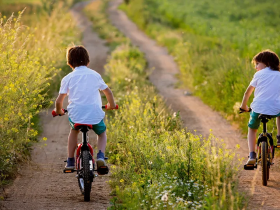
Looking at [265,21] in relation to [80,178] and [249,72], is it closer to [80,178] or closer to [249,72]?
[249,72]

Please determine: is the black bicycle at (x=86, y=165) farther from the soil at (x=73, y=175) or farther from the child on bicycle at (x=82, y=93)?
the soil at (x=73, y=175)

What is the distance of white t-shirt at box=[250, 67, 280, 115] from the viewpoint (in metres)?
5.69

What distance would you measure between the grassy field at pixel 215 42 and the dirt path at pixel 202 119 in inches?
14.1

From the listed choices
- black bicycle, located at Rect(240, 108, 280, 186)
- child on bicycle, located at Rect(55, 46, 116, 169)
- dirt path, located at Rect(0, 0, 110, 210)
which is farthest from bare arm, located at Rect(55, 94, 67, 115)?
black bicycle, located at Rect(240, 108, 280, 186)

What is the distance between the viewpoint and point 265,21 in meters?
32.4

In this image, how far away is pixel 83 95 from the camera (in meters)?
5.19

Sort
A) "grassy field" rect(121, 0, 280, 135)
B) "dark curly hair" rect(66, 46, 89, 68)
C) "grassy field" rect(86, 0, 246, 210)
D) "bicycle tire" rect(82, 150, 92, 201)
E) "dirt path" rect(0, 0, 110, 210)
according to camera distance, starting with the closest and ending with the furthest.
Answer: "grassy field" rect(86, 0, 246, 210) → "bicycle tire" rect(82, 150, 92, 201) → "dirt path" rect(0, 0, 110, 210) → "dark curly hair" rect(66, 46, 89, 68) → "grassy field" rect(121, 0, 280, 135)

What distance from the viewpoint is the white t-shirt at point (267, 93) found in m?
5.69

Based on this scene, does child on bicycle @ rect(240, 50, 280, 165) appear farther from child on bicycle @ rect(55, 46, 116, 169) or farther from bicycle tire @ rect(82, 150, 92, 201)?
bicycle tire @ rect(82, 150, 92, 201)

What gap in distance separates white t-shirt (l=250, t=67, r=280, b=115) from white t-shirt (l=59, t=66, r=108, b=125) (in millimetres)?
2028

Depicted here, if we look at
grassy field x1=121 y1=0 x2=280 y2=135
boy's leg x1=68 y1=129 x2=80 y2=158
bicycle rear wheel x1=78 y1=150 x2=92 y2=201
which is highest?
grassy field x1=121 y1=0 x2=280 y2=135

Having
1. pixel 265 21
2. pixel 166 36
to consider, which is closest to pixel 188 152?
pixel 166 36

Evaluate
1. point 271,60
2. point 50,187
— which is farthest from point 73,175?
point 271,60

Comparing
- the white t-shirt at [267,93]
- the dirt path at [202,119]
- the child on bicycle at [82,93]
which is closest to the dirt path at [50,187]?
the child on bicycle at [82,93]
